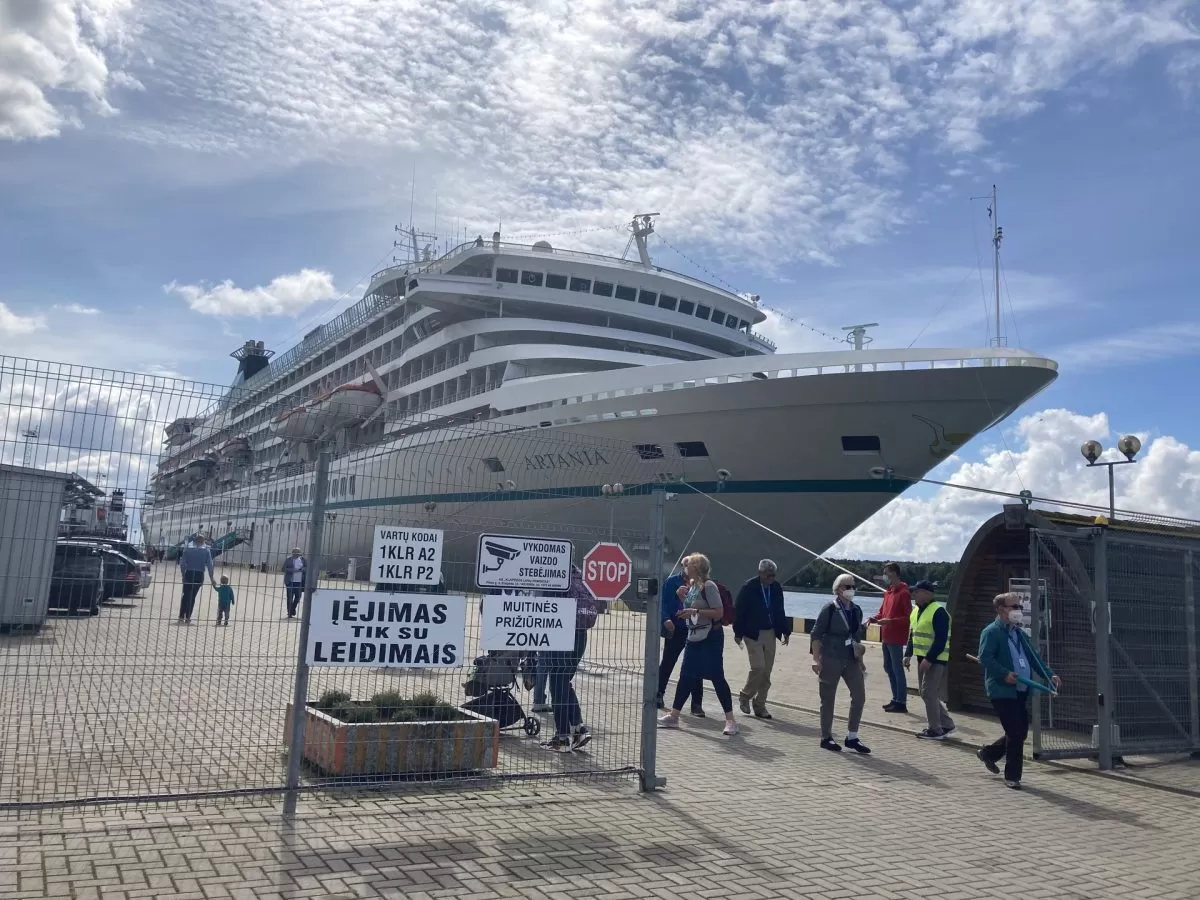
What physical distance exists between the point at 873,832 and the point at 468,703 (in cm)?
291

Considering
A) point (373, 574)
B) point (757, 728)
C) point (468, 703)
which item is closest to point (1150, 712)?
point (757, 728)

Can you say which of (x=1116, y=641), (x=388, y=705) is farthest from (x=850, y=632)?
(x=388, y=705)

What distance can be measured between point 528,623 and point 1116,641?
5.21 m

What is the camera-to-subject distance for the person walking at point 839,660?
7.83 metres

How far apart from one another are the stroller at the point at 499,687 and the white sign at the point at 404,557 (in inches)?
33.7

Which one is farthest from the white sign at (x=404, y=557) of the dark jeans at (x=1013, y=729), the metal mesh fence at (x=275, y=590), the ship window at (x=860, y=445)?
the ship window at (x=860, y=445)

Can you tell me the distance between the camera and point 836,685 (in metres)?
7.84

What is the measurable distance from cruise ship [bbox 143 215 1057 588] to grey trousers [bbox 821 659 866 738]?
1.88m

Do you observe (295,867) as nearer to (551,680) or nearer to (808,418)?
(551,680)

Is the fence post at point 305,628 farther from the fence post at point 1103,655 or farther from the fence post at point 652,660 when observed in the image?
the fence post at point 1103,655

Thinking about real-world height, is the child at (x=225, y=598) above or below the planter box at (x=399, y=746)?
above

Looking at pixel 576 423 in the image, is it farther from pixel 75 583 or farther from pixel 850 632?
pixel 75 583

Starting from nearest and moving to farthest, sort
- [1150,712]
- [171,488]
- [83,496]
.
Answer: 1. [83,496]
2. [171,488]
3. [1150,712]

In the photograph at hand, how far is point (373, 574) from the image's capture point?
5445 mm
